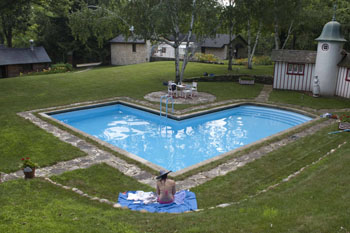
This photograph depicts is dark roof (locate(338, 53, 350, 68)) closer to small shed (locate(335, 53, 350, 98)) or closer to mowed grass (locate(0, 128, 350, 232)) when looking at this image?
small shed (locate(335, 53, 350, 98))

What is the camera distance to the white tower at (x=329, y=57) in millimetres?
18875

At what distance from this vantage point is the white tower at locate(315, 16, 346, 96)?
61.9ft

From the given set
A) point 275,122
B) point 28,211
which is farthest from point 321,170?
point 275,122

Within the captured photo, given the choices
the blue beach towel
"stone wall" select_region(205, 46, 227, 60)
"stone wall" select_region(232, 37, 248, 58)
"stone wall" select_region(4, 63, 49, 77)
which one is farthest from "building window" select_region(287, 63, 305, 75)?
"stone wall" select_region(4, 63, 49, 77)

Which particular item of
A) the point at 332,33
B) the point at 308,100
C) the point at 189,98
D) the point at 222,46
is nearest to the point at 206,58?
the point at 222,46

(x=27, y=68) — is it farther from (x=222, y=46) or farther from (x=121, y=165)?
(x=121, y=165)

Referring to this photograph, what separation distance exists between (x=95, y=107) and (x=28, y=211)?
12.3 m

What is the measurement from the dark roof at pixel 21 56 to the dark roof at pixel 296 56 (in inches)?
1010

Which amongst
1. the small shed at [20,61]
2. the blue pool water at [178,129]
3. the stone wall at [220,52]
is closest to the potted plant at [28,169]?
the blue pool water at [178,129]

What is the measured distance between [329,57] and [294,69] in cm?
272

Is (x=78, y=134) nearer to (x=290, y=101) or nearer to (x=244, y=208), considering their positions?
(x=244, y=208)

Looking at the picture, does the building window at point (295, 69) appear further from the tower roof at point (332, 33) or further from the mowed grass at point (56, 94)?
the mowed grass at point (56, 94)

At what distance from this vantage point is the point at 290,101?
62.2 feet

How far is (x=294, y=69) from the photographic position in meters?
21.4
